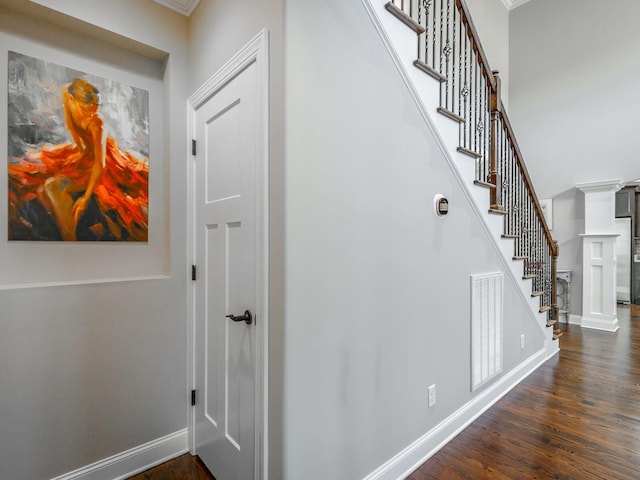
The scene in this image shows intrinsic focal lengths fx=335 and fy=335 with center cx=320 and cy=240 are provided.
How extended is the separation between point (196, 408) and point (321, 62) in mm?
2008

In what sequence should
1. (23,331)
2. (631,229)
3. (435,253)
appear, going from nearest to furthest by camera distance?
(23,331) < (435,253) < (631,229)

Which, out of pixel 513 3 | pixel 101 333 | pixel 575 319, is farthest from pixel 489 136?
pixel 513 3

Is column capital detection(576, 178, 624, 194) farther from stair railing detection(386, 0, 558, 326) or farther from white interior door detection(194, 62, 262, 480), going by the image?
white interior door detection(194, 62, 262, 480)

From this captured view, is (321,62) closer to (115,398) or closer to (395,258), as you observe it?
(395,258)

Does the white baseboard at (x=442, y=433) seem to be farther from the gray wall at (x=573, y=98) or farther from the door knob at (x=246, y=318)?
the gray wall at (x=573, y=98)

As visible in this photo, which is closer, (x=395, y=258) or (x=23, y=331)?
(x=23, y=331)

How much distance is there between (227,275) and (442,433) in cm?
163

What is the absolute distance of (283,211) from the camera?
4.21 ft


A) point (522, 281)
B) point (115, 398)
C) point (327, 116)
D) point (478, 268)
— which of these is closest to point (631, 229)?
point (522, 281)

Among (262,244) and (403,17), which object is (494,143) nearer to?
(403,17)

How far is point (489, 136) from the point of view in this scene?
2904mm

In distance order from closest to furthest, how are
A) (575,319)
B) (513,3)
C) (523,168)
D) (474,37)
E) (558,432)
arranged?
(558,432) < (474,37) < (523,168) < (575,319) < (513,3)

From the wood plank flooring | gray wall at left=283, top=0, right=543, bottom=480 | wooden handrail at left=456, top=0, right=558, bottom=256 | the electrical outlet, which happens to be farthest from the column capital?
the electrical outlet

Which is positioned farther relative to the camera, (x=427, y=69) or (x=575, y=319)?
(x=575, y=319)
